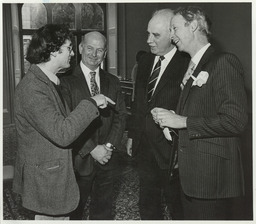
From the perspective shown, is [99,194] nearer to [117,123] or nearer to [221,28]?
[117,123]

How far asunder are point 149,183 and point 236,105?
3.05 feet

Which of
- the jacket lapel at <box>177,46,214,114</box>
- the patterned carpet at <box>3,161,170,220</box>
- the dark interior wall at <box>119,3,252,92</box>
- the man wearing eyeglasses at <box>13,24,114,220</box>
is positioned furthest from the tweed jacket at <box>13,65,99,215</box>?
the dark interior wall at <box>119,3,252,92</box>

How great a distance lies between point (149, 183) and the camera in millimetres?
2158

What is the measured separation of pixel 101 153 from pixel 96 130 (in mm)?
148

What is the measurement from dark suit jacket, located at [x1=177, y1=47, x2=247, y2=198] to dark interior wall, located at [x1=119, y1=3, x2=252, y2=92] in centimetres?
478

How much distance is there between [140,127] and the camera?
2119 millimetres

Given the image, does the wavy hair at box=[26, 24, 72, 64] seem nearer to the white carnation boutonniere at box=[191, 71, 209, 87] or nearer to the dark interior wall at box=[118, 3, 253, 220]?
the white carnation boutonniere at box=[191, 71, 209, 87]

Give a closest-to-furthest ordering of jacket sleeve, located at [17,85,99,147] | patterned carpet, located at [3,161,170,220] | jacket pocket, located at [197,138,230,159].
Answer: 1. jacket sleeve, located at [17,85,99,147]
2. jacket pocket, located at [197,138,230,159]
3. patterned carpet, located at [3,161,170,220]

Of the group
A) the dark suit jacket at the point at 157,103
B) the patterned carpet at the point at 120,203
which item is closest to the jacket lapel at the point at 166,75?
the dark suit jacket at the point at 157,103

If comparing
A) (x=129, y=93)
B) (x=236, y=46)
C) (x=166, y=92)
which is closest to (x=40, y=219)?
(x=166, y=92)

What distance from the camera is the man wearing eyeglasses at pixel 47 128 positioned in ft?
4.75

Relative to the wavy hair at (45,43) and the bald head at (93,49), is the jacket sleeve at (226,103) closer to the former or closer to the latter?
the wavy hair at (45,43)

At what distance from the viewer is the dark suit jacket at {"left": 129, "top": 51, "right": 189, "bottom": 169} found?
79.2 inches

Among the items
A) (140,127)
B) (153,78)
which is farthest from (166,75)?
(140,127)
